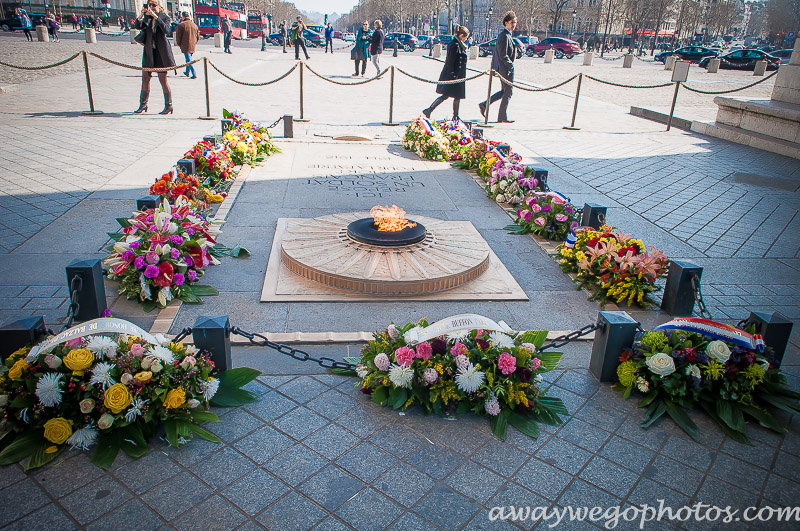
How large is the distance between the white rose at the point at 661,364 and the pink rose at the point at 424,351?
1.24 m

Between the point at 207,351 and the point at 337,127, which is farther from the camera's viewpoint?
the point at 337,127

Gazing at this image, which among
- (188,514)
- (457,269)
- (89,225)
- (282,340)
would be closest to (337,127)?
(89,225)

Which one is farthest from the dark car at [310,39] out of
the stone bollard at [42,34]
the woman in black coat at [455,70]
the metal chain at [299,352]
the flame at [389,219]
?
the metal chain at [299,352]

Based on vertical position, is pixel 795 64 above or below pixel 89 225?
above

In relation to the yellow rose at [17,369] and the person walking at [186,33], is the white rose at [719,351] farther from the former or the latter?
the person walking at [186,33]

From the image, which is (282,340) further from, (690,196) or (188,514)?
(690,196)

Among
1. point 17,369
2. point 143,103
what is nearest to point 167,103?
point 143,103

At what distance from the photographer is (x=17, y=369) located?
279cm

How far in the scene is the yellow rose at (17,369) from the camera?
2.77 m

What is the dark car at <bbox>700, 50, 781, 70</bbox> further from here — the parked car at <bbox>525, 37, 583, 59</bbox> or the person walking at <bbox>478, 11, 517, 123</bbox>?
the person walking at <bbox>478, 11, 517, 123</bbox>

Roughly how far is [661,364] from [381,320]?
180 cm

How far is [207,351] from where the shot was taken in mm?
3186

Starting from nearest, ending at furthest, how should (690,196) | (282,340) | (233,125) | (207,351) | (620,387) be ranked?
(207,351) < (620,387) < (282,340) < (690,196) < (233,125)

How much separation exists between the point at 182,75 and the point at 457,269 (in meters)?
17.4
